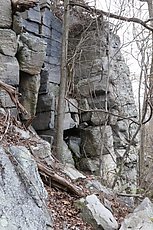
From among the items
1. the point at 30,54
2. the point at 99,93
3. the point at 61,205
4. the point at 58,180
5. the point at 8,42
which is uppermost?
the point at 8,42

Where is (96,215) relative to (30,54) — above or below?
below

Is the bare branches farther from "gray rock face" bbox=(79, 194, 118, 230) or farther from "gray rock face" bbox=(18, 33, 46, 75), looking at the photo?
"gray rock face" bbox=(79, 194, 118, 230)

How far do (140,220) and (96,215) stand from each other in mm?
538

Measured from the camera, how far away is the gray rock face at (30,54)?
6203 millimetres

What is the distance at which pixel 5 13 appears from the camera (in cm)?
576

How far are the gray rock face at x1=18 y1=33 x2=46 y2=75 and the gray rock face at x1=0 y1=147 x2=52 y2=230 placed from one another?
9.17ft

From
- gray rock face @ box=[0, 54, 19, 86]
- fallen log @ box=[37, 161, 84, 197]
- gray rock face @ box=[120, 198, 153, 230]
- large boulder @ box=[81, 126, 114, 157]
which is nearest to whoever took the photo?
gray rock face @ box=[120, 198, 153, 230]

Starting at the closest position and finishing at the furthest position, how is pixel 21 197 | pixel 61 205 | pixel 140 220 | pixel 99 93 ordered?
pixel 21 197 → pixel 140 220 → pixel 61 205 → pixel 99 93

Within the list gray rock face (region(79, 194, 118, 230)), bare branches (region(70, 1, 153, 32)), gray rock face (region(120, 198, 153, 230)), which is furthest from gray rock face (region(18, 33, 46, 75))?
gray rock face (region(120, 198, 153, 230))

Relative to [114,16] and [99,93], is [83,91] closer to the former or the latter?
[99,93]

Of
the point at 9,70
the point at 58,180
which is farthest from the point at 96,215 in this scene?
the point at 9,70

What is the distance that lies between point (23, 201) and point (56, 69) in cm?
510

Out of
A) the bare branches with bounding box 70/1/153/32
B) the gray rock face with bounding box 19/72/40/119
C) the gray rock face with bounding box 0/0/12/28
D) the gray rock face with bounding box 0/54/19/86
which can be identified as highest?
the bare branches with bounding box 70/1/153/32

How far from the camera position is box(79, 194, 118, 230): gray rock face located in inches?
151
